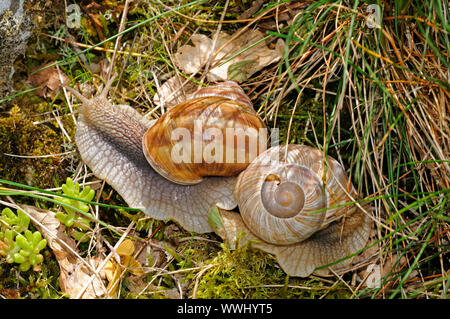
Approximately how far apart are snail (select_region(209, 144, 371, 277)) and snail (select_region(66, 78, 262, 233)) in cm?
21

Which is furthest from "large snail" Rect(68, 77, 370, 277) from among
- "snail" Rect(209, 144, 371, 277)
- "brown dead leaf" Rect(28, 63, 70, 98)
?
"brown dead leaf" Rect(28, 63, 70, 98)

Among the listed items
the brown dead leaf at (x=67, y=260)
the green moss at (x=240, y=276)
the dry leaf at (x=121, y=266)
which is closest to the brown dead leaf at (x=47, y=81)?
the brown dead leaf at (x=67, y=260)

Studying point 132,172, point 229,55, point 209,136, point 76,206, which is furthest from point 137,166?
point 229,55

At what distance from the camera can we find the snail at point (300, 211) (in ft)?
7.80

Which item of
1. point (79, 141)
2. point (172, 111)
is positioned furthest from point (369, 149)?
point (79, 141)

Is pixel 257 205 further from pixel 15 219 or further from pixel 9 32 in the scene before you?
pixel 9 32

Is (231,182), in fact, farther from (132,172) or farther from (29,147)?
(29,147)

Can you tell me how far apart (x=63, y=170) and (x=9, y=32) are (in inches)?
38.9

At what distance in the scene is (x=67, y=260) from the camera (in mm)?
2553

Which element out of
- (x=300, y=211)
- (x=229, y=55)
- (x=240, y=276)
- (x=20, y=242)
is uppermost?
(x=229, y=55)

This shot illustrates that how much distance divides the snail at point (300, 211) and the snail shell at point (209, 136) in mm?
116

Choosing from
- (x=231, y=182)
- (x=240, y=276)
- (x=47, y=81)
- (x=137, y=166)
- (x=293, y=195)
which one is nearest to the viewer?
(x=293, y=195)

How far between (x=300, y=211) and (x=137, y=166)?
3.73 ft

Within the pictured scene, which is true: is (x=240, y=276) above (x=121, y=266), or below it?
below
